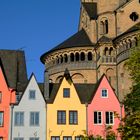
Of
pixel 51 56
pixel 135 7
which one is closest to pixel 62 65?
pixel 51 56

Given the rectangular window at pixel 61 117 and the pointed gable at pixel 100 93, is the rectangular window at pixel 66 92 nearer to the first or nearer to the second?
the rectangular window at pixel 61 117

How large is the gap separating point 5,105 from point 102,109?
32.3 ft

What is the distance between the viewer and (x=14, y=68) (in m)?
46.6

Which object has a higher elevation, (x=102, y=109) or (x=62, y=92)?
(x=62, y=92)

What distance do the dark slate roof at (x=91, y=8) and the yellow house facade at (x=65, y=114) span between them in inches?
997

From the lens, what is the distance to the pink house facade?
1626 inches

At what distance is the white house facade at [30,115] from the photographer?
4028 cm

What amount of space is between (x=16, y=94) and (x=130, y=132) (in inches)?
1041

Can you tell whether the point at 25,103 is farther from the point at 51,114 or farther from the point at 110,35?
the point at 110,35

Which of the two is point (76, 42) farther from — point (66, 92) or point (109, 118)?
point (109, 118)

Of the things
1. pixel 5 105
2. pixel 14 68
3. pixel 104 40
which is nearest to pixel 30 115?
pixel 5 105

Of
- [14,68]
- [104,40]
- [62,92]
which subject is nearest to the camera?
[62,92]

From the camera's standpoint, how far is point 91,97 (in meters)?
42.5

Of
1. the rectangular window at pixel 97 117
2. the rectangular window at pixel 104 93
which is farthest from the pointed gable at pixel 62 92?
the rectangular window at pixel 104 93
